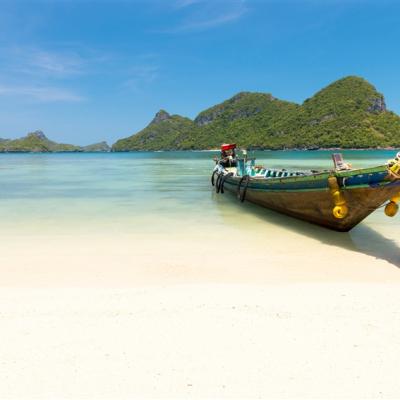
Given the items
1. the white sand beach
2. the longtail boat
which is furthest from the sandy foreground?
the longtail boat

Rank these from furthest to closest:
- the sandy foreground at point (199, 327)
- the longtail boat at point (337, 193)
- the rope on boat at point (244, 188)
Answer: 1. the rope on boat at point (244, 188)
2. the longtail boat at point (337, 193)
3. the sandy foreground at point (199, 327)

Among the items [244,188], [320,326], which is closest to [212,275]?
[320,326]

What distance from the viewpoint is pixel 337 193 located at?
8.82 m

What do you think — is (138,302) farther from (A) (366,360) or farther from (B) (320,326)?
(A) (366,360)

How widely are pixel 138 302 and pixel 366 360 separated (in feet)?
9.77

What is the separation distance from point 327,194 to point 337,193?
0.45 metres

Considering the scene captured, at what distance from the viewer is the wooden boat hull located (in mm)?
8055

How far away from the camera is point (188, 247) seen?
8898mm

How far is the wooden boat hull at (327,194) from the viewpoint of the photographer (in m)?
8.05

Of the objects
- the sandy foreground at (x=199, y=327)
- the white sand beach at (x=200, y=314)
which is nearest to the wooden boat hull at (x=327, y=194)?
the white sand beach at (x=200, y=314)

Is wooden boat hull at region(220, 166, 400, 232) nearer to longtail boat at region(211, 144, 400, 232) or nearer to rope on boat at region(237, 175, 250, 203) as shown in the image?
longtail boat at region(211, 144, 400, 232)

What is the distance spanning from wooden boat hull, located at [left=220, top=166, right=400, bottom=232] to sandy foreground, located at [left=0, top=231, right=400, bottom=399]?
1.49 meters

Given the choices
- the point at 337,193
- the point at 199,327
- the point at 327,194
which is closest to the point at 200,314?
the point at 199,327

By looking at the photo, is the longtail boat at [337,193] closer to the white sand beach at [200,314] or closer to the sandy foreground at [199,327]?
the white sand beach at [200,314]
